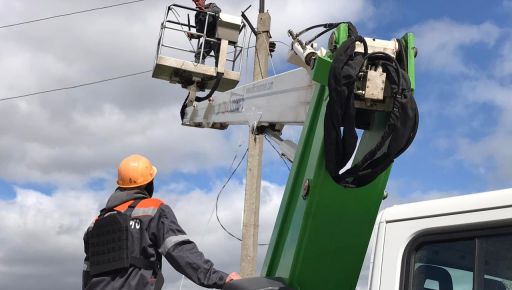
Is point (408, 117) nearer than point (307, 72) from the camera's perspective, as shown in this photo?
Yes

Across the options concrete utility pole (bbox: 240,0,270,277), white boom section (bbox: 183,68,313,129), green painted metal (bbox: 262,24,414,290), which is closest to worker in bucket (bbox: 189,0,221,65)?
white boom section (bbox: 183,68,313,129)

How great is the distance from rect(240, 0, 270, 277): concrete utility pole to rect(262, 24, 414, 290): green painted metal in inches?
251

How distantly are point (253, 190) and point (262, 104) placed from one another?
17.3 feet

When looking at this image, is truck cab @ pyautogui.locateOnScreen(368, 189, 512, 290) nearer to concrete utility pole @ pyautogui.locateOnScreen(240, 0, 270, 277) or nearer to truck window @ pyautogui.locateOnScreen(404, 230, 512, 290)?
truck window @ pyautogui.locateOnScreen(404, 230, 512, 290)

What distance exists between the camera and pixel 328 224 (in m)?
2.51

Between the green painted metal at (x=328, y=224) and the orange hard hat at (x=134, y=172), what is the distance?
1148mm

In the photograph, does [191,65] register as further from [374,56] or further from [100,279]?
[374,56]

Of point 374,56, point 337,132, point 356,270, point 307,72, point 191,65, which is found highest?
point 191,65

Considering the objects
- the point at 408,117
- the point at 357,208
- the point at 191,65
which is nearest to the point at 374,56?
the point at 408,117

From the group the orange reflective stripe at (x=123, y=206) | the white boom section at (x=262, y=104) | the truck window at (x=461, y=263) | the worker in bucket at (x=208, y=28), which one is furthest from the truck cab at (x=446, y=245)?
the worker in bucket at (x=208, y=28)

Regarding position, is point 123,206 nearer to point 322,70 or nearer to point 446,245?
point 322,70

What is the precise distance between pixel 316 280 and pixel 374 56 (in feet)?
3.02

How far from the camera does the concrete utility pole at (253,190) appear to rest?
9.28 metres

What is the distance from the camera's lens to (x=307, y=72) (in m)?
3.36
